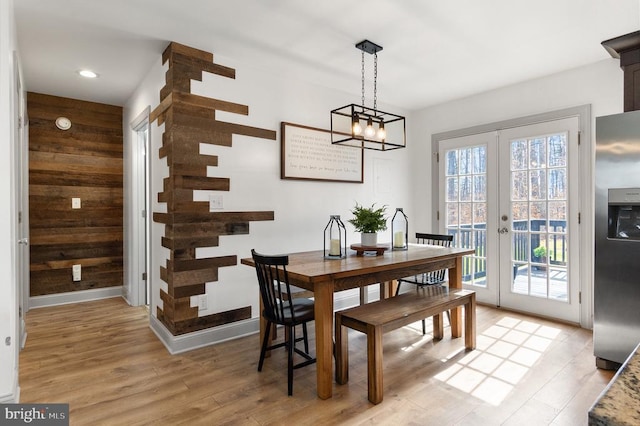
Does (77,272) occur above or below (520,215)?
below

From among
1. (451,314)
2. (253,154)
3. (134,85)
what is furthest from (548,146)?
(134,85)

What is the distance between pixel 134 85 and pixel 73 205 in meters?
1.69

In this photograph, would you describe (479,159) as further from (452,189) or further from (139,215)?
(139,215)

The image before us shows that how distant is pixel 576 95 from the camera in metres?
3.51

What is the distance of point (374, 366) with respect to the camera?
2186mm

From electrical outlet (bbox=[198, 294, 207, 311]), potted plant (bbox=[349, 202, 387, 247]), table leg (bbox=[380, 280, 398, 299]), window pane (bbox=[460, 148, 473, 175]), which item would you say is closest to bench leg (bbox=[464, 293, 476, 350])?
table leg (bbox=[380, 280, 398, 299])

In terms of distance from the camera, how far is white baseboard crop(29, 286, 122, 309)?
414 centimetres

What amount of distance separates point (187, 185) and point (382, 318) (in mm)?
1867

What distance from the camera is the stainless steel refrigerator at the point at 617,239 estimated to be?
2445 millimetres

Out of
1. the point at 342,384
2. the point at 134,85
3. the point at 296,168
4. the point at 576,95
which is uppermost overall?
the point at 134,85

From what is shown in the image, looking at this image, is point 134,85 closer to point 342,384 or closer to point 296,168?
point 296,168

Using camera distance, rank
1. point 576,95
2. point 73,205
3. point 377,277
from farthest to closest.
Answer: point 73,205 → point 576,95 → point 377,277

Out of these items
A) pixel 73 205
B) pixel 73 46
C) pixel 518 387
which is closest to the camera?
pixel 518 387

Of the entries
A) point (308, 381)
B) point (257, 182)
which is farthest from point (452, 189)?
point (308, 381)
